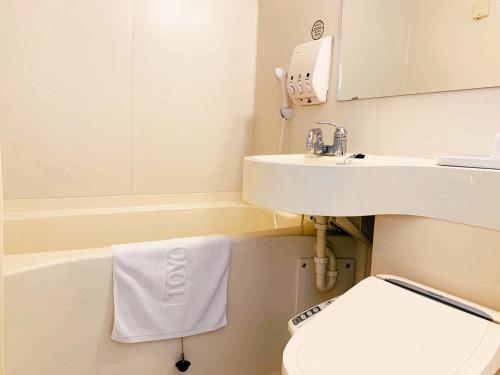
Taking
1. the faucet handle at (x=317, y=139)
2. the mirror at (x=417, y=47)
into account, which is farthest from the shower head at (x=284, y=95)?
the faucet handle at (x=317, y=139)

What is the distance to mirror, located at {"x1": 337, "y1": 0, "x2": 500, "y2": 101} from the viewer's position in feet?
3.15

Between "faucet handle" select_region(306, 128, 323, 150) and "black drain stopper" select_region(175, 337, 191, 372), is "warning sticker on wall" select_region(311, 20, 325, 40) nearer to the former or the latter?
"faucet handle" select_region(306, 128, 323, 150)

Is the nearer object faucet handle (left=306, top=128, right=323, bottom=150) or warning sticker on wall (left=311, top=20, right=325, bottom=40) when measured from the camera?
faucet handle (left=306, top=128, right=323, bottom=150)

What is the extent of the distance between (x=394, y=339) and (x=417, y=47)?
0.93 meters

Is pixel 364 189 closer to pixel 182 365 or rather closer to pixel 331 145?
pixel 331 145

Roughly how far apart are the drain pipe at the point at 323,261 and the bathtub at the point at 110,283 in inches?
3.5

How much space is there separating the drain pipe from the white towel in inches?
12.0

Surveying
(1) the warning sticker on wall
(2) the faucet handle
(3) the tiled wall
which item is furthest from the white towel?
(1) the warning sticker on wall

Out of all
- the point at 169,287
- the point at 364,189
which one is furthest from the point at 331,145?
the point at 169,287

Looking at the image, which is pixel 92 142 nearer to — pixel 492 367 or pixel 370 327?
pixel 370 327

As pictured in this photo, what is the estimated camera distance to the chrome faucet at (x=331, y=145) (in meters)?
1.18

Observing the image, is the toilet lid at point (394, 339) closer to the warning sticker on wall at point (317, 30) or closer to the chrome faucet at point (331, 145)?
the chrome faucet at point (331, 145)

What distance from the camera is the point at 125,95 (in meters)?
1.65

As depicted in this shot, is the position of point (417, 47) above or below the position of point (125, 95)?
above
